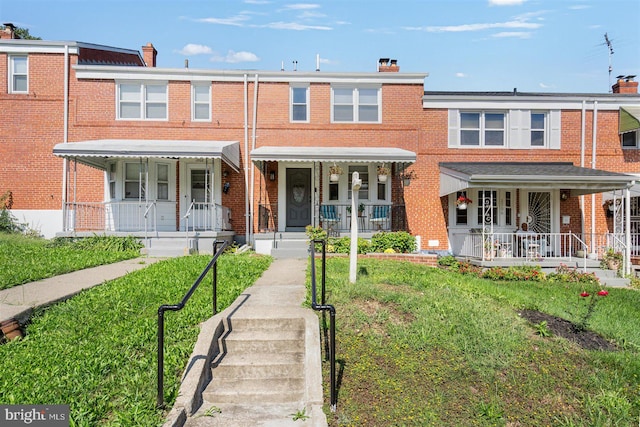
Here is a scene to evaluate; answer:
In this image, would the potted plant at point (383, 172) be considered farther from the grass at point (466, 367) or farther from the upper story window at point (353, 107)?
the grass at point (466, 367)

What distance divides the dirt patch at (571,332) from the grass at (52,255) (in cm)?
849

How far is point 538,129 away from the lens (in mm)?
15203

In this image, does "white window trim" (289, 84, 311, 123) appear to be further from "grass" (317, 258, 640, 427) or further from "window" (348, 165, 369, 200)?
"grass" (317, 258, 640, 427)

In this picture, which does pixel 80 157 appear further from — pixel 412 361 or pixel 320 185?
pixel 412 361

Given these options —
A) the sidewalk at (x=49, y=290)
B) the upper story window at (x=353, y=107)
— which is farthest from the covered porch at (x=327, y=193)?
the sidewalk at (x=49, y=290)

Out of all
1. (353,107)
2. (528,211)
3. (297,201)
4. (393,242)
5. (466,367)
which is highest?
(353,107)

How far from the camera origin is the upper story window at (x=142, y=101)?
14.5 m

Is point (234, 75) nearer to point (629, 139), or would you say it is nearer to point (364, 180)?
point (364, 180)

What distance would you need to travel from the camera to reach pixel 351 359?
4371 mm

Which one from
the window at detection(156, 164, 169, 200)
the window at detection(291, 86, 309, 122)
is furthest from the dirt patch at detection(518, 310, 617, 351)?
the window at detection(156, 164, 169, 200)

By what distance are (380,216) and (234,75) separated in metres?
7.51

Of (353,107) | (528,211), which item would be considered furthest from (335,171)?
(528,211)

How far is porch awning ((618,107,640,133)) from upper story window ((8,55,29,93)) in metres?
22.1

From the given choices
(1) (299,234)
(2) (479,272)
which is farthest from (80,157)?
(2) (479,272)
